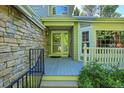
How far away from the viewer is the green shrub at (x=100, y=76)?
21.0 feet

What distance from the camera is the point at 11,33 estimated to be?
191 inches

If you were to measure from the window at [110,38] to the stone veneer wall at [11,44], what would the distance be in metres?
6.20

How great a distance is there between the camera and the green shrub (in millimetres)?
6395

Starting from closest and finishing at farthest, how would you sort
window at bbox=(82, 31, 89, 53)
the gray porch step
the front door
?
the gray porch step → window at bbox=(82, 31, 89, 53) → the front door

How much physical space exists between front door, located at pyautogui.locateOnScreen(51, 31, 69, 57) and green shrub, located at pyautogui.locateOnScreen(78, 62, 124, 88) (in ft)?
24.3

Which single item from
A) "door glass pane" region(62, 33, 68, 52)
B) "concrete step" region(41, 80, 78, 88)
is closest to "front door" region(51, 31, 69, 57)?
"door glass pane" region(62, 33, 68, 52)

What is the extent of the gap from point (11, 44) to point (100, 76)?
3.14 meters

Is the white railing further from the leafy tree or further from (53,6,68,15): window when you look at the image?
the leafy tree

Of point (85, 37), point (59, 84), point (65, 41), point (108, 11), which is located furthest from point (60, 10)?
point (108, 11)

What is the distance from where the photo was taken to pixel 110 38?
11906 mm

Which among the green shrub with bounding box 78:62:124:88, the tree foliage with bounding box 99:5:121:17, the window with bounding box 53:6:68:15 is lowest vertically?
the green shrub with bounding box 78:62:124:88

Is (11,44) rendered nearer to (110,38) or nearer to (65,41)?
(110,38)

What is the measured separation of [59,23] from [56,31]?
2.71 metres
